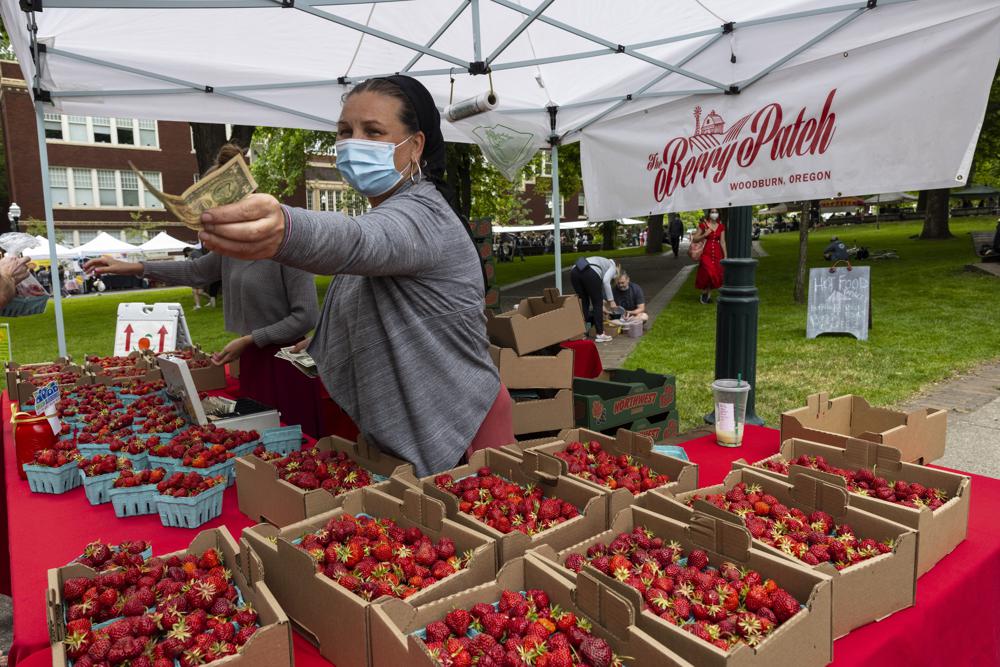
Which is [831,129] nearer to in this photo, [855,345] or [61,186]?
[855,345]

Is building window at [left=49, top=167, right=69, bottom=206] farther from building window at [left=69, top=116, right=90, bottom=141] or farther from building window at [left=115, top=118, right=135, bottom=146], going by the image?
building window at [left=115, top=118, right=135, bottom=146]

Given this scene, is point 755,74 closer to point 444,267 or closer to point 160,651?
point 444,267

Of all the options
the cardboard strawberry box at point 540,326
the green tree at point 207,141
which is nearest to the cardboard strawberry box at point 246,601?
the cardboard strawberry box at point 540,326

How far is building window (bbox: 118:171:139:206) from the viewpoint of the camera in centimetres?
3628

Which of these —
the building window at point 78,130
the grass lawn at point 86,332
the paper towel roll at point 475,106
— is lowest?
the grass lawn at point 86,332

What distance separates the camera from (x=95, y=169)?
3528cm

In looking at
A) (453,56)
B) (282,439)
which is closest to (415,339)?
(282,439)

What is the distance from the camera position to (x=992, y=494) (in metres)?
2.37

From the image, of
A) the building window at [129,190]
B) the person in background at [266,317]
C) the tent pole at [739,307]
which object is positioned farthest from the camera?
the building window at [129,190]

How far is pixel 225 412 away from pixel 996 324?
37.5ft

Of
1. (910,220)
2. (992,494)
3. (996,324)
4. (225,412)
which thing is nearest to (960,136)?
(992,494)

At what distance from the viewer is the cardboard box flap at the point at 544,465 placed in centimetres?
204

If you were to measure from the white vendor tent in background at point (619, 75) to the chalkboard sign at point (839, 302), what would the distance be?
5825mm

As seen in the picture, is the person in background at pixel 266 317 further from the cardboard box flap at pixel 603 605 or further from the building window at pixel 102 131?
the building window at pixel 102 131
